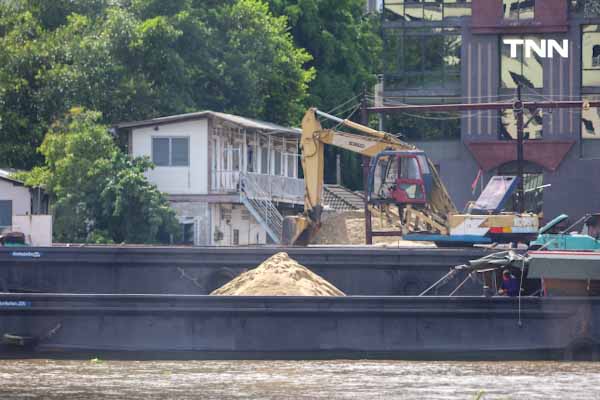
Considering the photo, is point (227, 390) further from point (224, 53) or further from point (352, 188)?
point (352, 188)

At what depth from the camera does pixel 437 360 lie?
25.6m

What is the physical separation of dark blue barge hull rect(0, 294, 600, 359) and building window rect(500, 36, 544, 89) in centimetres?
3180

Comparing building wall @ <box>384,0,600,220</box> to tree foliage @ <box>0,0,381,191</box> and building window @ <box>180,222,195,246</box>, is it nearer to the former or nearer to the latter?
tree foliage @ <box>0,0,381,191</box>

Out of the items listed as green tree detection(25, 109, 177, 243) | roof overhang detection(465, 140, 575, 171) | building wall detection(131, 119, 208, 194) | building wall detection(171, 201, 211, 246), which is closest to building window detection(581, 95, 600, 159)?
roof overhang detection(465, 140, 575, 171)

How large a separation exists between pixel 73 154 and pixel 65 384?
89.1 feet

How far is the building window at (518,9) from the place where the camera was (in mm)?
56375

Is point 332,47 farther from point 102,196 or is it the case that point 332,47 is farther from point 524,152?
point 102,196

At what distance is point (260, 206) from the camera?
168 ft

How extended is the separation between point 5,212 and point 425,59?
18.3m

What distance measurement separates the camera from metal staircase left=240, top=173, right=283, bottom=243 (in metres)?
49.9

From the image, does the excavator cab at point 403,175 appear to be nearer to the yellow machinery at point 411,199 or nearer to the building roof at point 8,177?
the yellow machinery at point 411,199

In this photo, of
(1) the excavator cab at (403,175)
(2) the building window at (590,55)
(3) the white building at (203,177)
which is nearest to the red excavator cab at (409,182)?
(1) the excavator cab at (403,175)

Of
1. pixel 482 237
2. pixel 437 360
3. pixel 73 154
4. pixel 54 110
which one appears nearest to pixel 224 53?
pixel 54 110

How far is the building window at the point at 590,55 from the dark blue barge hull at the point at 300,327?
32076 mm
